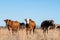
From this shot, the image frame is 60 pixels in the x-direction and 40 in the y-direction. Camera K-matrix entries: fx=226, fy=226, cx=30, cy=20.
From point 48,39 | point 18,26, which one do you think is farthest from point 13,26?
point 48,39

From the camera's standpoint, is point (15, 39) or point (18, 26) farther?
point (18, 26)

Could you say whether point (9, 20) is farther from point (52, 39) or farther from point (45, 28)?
point (52, 39)

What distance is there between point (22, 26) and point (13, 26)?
1.95m

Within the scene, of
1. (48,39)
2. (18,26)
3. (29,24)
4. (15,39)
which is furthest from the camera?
(18,26)

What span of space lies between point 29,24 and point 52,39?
7.69 m

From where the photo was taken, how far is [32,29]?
23156 mm

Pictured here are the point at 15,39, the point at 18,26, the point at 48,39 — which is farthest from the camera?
the point at 18,26

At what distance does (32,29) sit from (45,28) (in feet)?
4.38

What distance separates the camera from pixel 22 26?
2545 centimetres

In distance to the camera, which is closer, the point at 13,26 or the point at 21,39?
the point at 21,39

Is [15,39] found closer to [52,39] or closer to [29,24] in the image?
[52,39]

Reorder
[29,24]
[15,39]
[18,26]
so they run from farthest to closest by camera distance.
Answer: [18,26] → [29,24] → [15,39]

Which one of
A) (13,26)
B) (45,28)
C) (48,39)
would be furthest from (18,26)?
(48,39)

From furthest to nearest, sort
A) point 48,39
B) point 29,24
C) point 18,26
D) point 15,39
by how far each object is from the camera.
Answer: point 18,26, point 29,24, point 48,39, point 15,39
